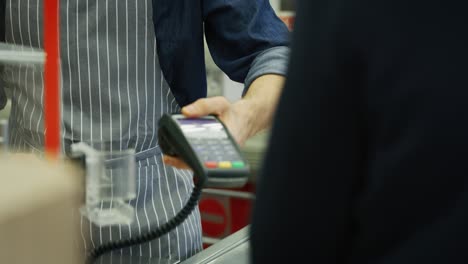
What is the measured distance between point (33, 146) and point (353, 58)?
0.83 meters

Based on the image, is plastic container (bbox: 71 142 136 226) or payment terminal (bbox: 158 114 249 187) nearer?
plastic container (bbox: 71 142 136 226)

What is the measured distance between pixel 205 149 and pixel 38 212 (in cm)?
33

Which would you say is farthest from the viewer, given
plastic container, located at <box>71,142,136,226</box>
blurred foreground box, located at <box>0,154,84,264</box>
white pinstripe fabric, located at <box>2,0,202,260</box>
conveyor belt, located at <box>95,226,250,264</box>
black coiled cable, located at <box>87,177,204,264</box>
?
white pinstripe fabric, located at <box>2,0,202,260</box>

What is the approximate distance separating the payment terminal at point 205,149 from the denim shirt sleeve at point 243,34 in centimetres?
32

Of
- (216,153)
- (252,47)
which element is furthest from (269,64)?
(216,153)

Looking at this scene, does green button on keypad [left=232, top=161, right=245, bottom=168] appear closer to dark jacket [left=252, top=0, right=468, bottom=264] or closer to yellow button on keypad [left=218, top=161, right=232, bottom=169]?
yellow button on keypad [left=218, top=161, right=232, bottom=169]

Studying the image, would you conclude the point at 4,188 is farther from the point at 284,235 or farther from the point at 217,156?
the point at 217,156

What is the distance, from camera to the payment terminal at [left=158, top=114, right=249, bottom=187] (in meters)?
0.76

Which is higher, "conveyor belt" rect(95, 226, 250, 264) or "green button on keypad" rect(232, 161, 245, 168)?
"green button on keypad" rect(232, 161, 245, 168)

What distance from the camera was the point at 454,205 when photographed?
491 millimetres

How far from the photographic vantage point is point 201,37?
120 centimetres

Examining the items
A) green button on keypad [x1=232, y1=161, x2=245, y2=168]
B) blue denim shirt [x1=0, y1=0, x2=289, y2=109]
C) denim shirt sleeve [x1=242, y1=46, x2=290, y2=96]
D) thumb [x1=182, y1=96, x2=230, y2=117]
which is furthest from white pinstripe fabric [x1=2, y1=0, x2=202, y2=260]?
green button on keypad [x1=232, y1=161, x2=245, y2=168]

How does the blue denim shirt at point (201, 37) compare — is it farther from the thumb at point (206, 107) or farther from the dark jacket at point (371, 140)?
the dark jacket at point (371, 140)

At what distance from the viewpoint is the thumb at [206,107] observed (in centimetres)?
85
